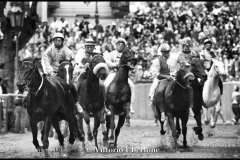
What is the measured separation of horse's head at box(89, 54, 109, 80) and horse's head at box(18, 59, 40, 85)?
2.10 metres

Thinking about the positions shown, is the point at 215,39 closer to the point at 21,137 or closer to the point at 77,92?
the point at 21,137

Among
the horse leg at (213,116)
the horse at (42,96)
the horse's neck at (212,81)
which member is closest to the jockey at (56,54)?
the horse at (42,96)

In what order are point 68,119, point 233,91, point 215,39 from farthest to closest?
1. point 215,39
2. point 233,91
3. point 68,119

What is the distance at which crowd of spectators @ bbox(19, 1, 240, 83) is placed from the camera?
31141 mm

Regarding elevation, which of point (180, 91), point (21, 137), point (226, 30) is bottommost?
Answer: point (21, 137)

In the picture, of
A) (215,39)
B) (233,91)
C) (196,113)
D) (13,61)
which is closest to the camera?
(196,113)

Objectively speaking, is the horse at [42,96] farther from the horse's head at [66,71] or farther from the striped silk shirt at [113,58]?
the striped silk shirt at [113,58]

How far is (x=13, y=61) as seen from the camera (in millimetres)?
26203

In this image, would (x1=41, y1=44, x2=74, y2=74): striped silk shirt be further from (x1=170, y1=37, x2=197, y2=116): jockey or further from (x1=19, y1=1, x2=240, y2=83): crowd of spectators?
(x1=19, y1=1, x2=240, y2=83): crowd of spectators

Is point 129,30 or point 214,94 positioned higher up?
point 129,30

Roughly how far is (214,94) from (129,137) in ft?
9.58

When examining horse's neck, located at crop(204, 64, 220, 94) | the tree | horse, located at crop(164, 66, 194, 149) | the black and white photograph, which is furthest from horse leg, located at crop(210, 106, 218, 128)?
the tree

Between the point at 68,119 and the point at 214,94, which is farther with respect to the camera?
the point at 214,94

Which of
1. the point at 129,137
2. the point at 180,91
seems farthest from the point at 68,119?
the point at 129,137
